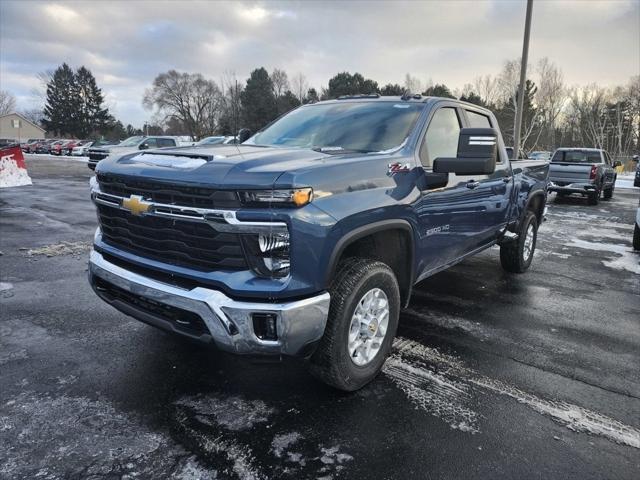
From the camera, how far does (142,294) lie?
2.87m

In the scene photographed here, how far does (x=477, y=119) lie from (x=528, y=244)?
7.77 feet

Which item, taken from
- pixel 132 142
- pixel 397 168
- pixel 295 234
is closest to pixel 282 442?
pixel 295 234

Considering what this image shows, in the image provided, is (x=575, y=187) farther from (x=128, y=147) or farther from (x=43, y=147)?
(x=43, y=147)

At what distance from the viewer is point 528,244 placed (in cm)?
660

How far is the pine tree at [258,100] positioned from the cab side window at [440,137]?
62.9 metres

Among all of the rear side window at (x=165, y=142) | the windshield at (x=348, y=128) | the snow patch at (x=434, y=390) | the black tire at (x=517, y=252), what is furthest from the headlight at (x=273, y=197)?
the rear side window at (x=165, y=142)

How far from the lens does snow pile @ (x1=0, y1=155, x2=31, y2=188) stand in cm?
1599

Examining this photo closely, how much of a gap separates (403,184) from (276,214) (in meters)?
1.22

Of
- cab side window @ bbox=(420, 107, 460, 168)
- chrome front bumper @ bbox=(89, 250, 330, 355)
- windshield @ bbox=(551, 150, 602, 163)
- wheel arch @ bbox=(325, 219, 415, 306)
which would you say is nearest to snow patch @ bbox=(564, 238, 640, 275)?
cab side window @ bbox=(420, 107, 460, 168)

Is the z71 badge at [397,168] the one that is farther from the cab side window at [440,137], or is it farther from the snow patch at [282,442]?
the snow patch at [282,442]

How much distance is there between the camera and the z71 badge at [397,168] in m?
3.28

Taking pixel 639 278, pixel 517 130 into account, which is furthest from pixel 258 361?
pixel 517 130

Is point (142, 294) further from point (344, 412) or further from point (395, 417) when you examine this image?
point (395, 417)

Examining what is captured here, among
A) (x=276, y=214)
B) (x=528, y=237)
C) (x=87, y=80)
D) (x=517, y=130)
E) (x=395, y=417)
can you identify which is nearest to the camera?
(x=276, y=214)
